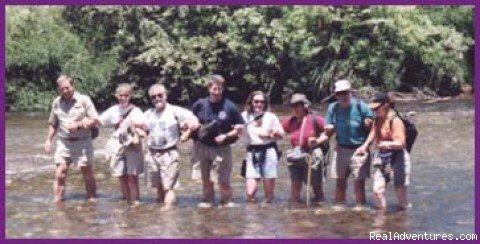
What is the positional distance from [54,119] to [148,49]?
30.6 metres

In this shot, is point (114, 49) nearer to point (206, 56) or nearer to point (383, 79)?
point (206, 56)

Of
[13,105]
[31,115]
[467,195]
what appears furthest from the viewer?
[13,105]

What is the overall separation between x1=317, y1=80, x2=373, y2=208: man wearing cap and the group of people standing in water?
0.04ft

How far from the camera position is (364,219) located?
1137 cm

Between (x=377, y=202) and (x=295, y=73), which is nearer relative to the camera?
(x=377, y=202)

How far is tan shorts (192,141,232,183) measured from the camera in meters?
12.2

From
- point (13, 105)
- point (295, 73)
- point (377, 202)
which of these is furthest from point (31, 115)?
point (377, 202)

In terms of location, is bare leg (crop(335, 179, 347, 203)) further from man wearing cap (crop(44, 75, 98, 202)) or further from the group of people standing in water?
man wearing cap (crop(44, 75, 98, 202))

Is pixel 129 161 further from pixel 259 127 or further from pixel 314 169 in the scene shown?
pixel 314 169

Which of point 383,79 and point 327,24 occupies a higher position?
point 327,24

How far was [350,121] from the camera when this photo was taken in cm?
1179

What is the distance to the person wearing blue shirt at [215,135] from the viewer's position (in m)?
12.0

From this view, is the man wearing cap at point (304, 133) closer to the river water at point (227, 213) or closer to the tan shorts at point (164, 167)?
the river water at point (227, 213)

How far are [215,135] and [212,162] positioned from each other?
445mm
